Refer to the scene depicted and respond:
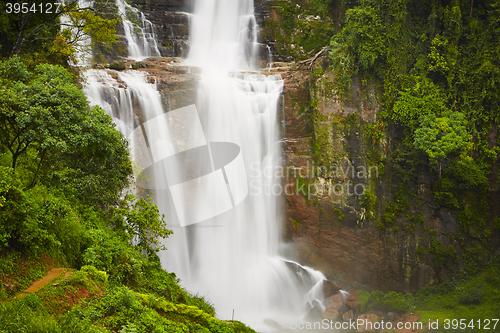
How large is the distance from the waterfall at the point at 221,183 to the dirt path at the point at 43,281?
764cm

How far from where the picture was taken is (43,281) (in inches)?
221

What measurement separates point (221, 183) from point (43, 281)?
11.0m

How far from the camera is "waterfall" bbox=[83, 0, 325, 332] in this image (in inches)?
575

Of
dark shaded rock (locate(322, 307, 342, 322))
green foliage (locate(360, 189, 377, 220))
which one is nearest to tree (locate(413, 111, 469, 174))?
green foliage (locate(360, 189, 377, 220))

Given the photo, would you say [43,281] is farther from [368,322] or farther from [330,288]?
[330,288]

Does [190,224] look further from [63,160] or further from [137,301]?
[137,301]

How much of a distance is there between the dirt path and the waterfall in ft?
25.1

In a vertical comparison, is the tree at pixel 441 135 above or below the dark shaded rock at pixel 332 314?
above

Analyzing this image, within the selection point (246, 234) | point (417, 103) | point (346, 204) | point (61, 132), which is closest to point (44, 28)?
point (61, 132)

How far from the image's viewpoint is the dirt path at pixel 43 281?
5055 mm

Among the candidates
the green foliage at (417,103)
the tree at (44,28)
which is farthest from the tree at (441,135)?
the tree at (44,28)

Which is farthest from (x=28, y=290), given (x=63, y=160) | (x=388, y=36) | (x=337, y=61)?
→ (x=388, y=36)

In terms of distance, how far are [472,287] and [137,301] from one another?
14160 mm

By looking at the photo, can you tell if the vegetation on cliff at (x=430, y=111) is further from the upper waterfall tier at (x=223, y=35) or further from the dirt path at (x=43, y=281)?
the dirt path at (x=43, y=281)
